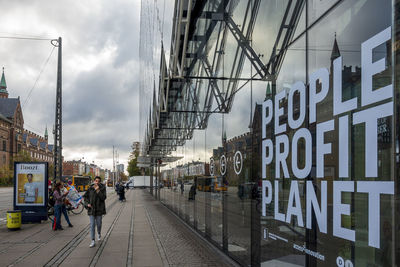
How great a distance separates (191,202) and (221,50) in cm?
622

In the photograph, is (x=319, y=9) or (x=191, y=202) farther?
(x=191, y=202)

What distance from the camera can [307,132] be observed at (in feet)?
15.4

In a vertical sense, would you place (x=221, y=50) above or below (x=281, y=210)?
above

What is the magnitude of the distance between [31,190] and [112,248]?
7.64 m

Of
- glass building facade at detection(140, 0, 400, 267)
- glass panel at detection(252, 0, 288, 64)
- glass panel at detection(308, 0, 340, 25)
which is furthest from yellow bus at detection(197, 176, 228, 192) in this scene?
glass panel at detection(308, 0, 340, 25)

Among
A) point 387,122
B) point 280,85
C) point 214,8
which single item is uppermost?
point 214,8

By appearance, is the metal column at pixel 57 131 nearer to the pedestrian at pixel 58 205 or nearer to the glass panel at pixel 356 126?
the pedestrian at pixel 58 205

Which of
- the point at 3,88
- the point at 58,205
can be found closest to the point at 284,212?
the point at 58,205

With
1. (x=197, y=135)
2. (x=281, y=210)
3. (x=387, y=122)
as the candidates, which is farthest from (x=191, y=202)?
(x=387, y=122)

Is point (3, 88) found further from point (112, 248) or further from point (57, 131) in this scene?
point (112, 248)

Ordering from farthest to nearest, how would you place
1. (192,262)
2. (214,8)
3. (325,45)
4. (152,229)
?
(152,229), (214,8), (192,262), (325,45)

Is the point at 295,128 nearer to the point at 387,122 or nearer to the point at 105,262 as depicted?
the point at 387,122

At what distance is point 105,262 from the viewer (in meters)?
8.28

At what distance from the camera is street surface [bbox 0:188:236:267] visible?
8.32 metres
